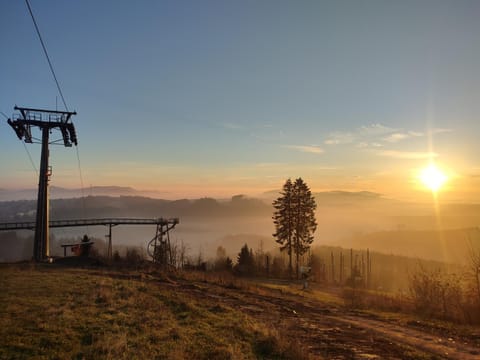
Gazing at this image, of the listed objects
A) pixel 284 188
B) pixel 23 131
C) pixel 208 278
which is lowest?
pixel 208 278

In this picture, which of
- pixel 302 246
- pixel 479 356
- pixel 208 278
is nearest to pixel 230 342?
pixel 479 356

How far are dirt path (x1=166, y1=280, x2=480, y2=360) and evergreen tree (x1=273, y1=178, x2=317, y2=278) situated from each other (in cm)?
3191

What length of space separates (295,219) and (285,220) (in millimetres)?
1622

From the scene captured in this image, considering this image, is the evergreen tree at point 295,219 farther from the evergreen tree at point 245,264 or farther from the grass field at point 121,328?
the grass field at point 121,328

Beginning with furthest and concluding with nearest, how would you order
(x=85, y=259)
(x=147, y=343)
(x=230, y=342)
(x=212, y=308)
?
1. (x=85, y=259)
2. (x=212, y=308)
3. (x=230, y=342)
4. (x=147, y=343)

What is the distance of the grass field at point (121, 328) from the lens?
9.41 m

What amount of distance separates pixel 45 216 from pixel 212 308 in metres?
27.4

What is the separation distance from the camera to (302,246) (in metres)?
52.9

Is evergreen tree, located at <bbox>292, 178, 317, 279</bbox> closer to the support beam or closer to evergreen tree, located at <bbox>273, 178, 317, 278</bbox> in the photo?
evergreen tree, located at <bbox>273, 178, 317, 278</bbox>

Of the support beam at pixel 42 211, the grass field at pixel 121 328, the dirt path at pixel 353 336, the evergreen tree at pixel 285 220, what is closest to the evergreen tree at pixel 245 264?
the evergreen tree at pixel 285 220

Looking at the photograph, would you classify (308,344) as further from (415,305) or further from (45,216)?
(45,216)

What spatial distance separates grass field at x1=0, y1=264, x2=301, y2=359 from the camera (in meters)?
9.41

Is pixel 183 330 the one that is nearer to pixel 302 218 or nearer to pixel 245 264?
pixel 302 218

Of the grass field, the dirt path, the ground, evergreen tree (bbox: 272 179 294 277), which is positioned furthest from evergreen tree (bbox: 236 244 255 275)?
the grass field
